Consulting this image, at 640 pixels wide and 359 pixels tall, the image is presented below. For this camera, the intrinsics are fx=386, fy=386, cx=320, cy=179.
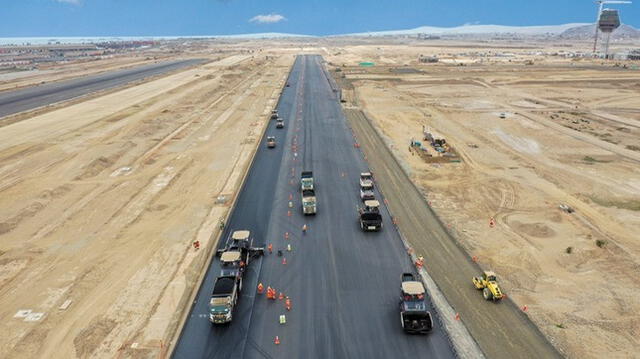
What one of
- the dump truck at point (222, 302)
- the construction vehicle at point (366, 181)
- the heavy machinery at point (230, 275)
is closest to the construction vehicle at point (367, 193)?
the construction vehicle at point (366, 181)

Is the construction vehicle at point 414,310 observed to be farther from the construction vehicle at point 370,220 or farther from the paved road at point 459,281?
the construction vehicle at point 370,220

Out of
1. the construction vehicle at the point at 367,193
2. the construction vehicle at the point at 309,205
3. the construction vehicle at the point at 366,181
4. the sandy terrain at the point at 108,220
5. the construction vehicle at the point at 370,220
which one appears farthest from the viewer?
the construction vehicle at the point at 366,181

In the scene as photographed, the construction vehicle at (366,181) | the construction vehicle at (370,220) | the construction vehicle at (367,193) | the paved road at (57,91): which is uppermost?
the paved road at (57,91)

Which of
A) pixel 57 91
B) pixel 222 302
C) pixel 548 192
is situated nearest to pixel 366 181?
pixel 548 192

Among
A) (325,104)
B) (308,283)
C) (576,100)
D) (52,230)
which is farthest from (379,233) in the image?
(576,100)

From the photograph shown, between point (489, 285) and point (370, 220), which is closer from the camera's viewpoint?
point (489, 285)

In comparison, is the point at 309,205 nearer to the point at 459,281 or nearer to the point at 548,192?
the point at 459,281
